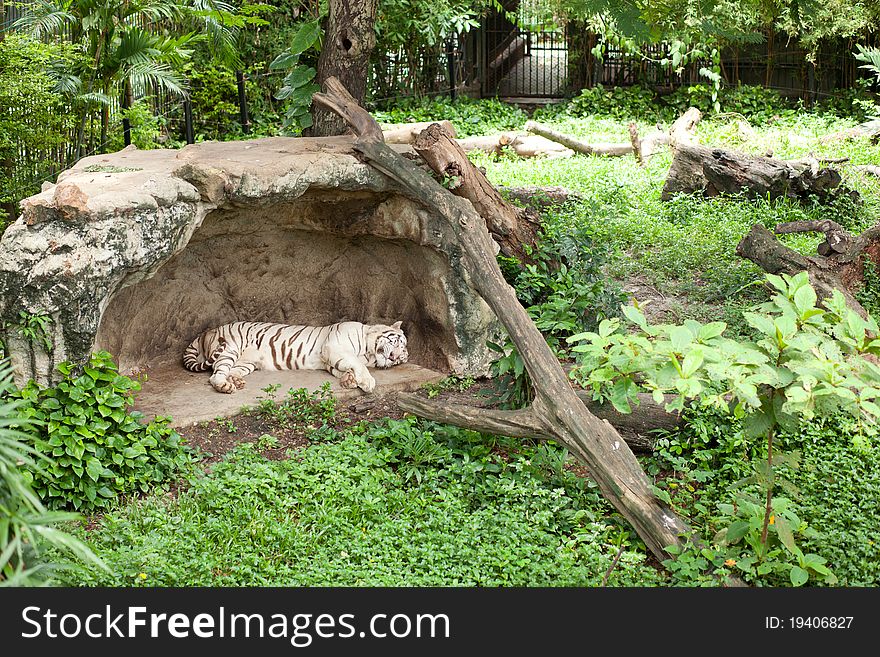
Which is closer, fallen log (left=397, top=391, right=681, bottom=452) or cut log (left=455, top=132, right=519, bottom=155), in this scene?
fallen log (left=397, top=391, right=681, bottom=452)

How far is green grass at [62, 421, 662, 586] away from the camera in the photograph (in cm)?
449

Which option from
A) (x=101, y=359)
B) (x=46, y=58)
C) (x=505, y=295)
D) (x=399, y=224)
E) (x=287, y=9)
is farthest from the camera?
(x=287, y=9)

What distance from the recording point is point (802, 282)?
3928 mm

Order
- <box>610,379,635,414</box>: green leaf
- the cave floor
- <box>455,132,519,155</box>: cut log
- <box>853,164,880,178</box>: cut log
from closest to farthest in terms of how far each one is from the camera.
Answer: <box>610,379,635,414</box>: green leaf → the cave floor → <box>853,164,880,178</box>: cut log → <box>455,132,519,155</box>: cut log

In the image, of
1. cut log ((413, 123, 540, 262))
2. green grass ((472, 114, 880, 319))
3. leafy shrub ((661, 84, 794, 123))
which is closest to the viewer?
cut log ((413, 123, 540, 262))

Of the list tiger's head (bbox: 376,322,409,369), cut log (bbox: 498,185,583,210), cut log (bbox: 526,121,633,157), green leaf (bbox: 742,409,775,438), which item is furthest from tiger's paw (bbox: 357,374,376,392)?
cut log (bbox: 526,121,633,157)

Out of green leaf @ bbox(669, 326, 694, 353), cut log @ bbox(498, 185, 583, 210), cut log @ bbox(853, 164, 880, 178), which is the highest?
green leaf @ bbox(669, 326, 694, 353)

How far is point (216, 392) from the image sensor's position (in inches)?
261

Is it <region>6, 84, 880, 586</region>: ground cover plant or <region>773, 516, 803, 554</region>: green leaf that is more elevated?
<region>773, 516, 803, 554</region>: green leaf

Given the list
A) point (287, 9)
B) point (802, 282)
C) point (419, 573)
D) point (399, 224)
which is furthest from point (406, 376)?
point (287, 9)

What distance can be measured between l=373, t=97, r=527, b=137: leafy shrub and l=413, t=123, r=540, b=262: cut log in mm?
7284

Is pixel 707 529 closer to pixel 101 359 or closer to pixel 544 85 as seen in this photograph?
pixel 101 359

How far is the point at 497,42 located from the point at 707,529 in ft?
47.3

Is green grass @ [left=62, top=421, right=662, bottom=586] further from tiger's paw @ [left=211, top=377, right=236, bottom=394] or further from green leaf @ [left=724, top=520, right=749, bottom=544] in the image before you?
tiger's paw @ [left=211, top=377, right=236, bottom=394]
